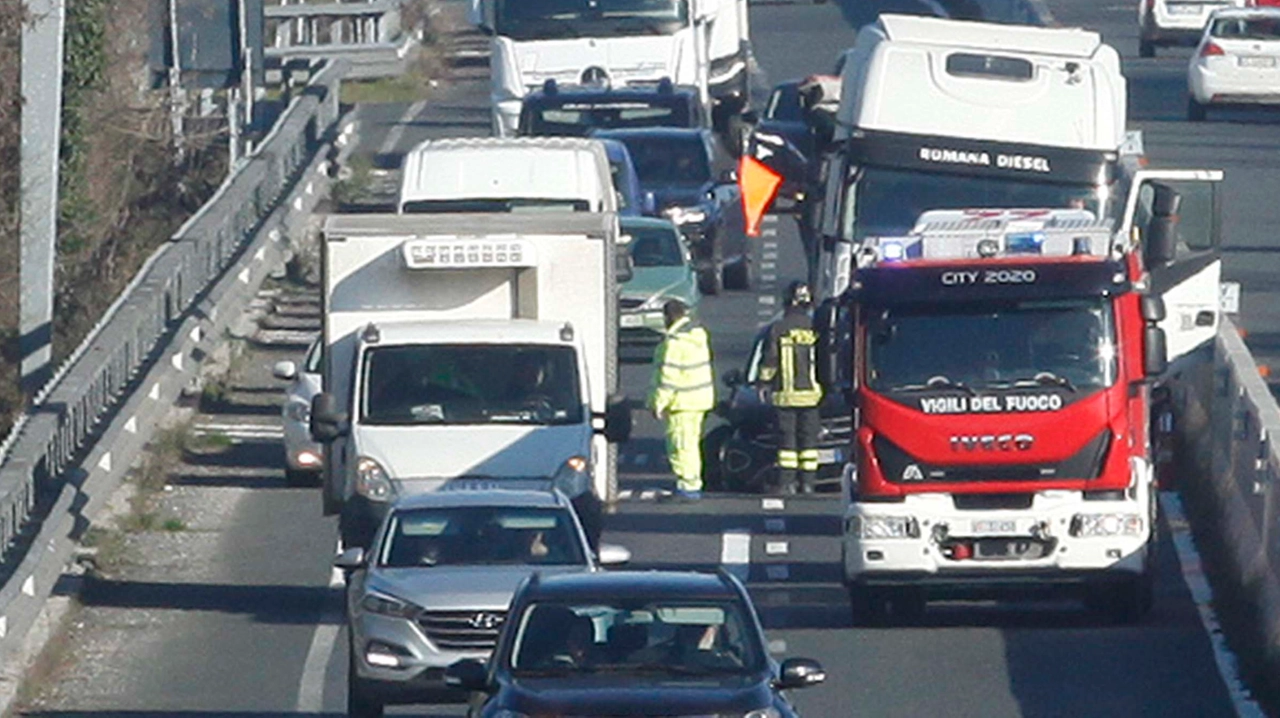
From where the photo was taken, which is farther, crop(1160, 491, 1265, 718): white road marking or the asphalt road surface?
the asphalt road surface

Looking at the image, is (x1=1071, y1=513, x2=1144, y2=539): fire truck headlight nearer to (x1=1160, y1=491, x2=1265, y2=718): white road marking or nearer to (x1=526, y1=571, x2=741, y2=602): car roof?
(x1=1160, y1=491, x2=1265, y2=718): white road marking

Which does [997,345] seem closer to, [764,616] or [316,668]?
[764,616]

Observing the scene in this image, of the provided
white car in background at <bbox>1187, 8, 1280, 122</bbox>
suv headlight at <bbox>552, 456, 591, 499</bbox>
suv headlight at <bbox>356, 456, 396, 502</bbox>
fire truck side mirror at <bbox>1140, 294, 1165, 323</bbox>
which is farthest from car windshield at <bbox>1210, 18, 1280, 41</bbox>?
suv headlight at <bbox>356, 456, 396, 502</bbox>

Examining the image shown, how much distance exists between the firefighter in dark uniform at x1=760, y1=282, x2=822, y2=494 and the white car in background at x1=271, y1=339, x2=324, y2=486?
3478mm

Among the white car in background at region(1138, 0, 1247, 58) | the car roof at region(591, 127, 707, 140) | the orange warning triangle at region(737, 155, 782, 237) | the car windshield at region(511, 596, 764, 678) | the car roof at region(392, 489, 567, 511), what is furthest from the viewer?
the white car in background at region(1138, 0, 1247, 58)

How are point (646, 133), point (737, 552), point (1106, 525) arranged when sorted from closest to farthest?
point (1106, 525) < point (737, 552) < point (646, 133)

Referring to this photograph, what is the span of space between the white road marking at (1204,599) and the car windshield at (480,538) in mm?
3637

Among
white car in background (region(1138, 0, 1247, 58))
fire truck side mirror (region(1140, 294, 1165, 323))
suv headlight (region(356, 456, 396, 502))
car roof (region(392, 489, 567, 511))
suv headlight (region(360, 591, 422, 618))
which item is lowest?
white car in background (region(1138, 0, 1247, 58))

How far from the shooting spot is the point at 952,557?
20.7m

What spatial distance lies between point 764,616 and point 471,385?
2.73 meters

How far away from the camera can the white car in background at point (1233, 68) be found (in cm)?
4912

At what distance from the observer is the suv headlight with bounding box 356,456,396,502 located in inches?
871

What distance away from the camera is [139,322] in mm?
25188

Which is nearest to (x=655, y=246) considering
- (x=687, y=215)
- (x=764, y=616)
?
(x=687, y=215)
